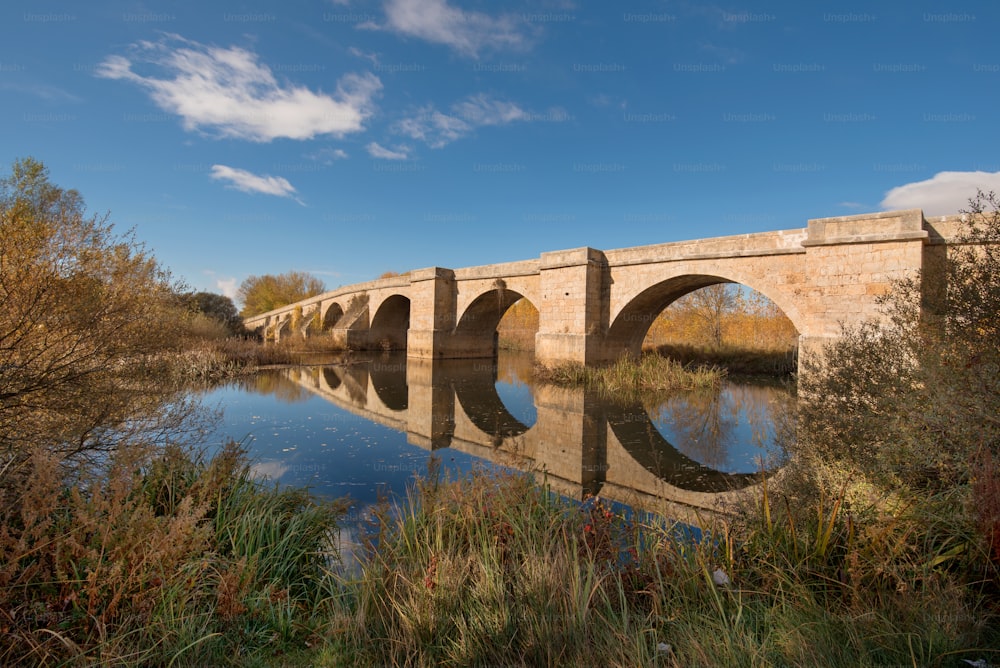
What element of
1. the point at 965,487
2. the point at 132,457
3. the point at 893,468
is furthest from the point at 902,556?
the point at 132,457

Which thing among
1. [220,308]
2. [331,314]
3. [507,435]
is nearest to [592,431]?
[507,435]

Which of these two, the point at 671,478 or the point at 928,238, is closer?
the point at 671,478

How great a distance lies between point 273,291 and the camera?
47344mm

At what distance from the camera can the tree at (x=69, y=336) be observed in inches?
141

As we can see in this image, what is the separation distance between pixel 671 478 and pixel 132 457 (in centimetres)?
559

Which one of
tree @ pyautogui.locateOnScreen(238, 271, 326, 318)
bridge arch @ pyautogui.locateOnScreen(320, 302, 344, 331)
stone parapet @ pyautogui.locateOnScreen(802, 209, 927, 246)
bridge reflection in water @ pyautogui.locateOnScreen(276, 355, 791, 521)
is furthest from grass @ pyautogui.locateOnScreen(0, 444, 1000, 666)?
tree @ pyautogui.locateOnScreen(238, 271, 326, 318)

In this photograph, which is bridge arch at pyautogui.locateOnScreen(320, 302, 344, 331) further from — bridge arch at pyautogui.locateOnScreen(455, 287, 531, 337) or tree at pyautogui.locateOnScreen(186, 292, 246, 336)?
bridge arch at pyautogui.locateOnScreen(455, 287, 531, 337)

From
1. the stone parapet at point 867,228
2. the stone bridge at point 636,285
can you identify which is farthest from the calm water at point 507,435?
the stone parapet at point 867,228

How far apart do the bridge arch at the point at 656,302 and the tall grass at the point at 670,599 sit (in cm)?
940

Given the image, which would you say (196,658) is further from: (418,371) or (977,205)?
(418,371)

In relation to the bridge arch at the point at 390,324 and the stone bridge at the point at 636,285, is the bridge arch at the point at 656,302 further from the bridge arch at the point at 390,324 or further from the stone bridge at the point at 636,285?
the bridge arch at the point at 390,324

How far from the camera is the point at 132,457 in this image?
2822 millimetres

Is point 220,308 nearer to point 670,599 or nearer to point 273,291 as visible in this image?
point 273,291

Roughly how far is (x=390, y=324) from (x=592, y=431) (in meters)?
22.8
